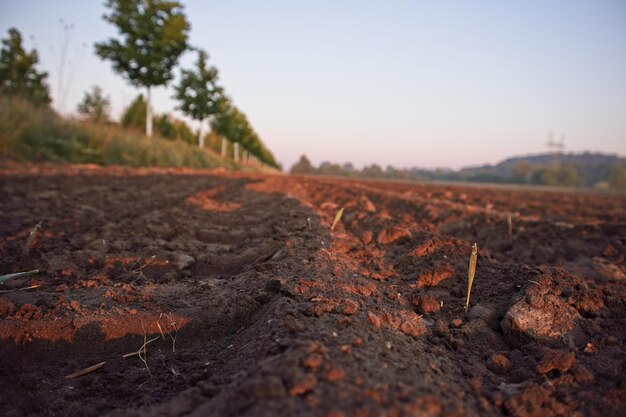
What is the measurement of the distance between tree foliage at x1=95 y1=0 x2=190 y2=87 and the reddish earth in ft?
47.0

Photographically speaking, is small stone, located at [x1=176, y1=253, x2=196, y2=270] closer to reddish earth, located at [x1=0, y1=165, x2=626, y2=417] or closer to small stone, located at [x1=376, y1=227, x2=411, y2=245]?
reddish earth, located at [x1=0, y1=165, x2=626, y2=417]

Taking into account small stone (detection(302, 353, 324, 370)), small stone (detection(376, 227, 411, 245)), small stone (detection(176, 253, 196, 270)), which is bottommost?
small stone (detection(176, 253, 196, 270))

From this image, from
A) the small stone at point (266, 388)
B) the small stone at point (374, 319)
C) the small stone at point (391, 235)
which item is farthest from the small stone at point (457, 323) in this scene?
the small stone at point (391, 235)

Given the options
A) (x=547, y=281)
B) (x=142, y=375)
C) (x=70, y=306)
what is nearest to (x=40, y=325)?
(x=70, y=306)

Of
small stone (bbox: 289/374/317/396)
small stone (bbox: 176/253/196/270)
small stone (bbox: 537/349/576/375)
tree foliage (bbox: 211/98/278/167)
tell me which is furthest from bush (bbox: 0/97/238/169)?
tree foliage (bbox: 211/98/278/167)

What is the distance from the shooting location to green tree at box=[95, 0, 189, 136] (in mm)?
Result: 16016

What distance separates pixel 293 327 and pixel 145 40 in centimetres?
1797

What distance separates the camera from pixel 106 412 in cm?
149

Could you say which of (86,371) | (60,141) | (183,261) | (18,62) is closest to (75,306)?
(86,371)

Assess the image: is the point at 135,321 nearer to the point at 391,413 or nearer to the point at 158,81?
the point at 391,413

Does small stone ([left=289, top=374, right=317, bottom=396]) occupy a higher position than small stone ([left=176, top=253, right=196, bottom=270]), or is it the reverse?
small stone ([left=289, top=374, right=317, bottom=396])

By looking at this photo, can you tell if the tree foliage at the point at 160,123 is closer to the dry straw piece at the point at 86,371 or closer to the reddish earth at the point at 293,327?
the reddish earth at the point at 293,327

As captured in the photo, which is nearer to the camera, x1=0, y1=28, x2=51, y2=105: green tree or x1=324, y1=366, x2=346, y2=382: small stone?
x1=324, y1=366, x2=346, y2=382: small stone

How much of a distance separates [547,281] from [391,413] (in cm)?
167
